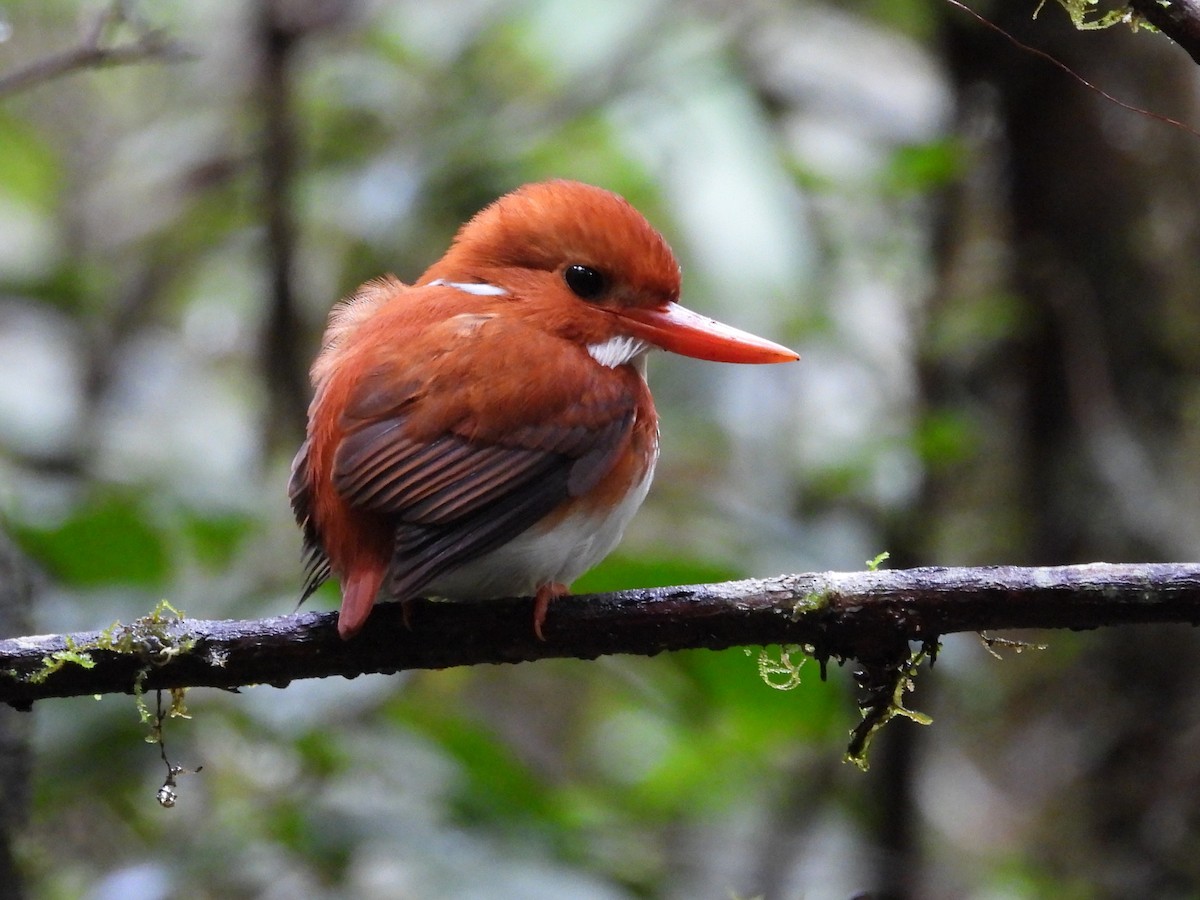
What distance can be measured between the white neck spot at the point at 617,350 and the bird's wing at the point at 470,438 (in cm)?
10

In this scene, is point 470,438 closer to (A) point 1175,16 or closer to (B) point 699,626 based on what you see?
(B) point 699,626

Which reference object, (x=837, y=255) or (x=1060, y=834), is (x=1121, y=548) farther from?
(x=837, y=255)

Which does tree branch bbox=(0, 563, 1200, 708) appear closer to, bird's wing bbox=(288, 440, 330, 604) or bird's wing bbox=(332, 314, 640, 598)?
bird's wing bbox=(332, 314, 640, 598)

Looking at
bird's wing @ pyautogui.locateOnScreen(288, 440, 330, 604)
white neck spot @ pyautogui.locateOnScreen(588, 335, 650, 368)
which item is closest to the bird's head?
white neck spot @ pyautogui.locateOnScreen(588, 335, 650, 368)

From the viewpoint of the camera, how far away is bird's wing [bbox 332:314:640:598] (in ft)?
6.55

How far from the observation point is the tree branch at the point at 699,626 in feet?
5.41

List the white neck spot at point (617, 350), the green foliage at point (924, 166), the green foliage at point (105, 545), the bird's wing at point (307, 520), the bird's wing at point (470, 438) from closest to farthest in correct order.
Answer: the bird's wing at point (470, 438) → the bird's wing at point (307, 520) → the white neck spot at point (617, 350) → the green foliage at point (105, 545) → the green foliage at point (924, 166)

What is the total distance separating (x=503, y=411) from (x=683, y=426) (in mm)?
2266

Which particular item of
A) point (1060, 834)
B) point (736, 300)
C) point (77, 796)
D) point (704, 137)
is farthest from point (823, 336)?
point (77, 796)

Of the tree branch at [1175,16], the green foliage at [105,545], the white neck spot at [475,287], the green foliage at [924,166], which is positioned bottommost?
the green foliage at [105,545]

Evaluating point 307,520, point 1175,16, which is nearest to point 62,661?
point 307,520

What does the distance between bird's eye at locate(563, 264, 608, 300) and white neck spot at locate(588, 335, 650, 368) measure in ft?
0.36

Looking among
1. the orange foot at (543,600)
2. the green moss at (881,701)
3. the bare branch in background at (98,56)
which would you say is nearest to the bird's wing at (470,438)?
the orange foot at (543,600)

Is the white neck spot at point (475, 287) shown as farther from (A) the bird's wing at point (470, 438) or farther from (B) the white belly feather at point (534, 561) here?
(B) the white belly feather at point (534, 561)
